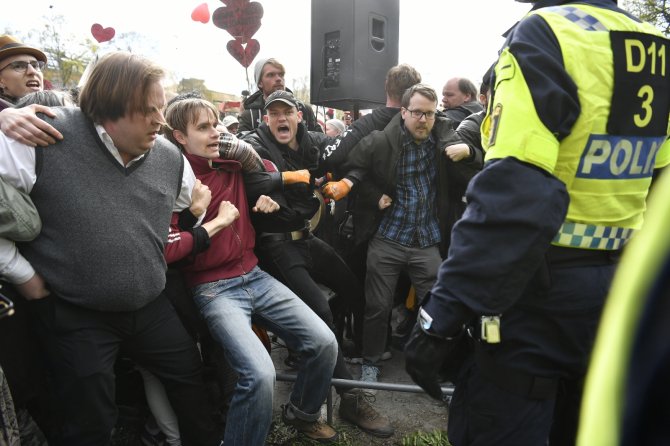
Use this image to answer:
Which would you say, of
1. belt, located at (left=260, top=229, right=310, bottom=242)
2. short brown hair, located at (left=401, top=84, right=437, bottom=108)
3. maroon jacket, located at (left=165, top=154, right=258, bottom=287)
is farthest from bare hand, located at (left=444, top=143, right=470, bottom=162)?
maroon jacket, located at (left=165, top=154, right=258, bottom=287)

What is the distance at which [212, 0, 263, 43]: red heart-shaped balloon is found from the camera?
4.69m

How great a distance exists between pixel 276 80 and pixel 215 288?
7.55 ft

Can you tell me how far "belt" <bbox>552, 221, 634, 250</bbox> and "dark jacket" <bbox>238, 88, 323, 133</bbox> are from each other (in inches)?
119

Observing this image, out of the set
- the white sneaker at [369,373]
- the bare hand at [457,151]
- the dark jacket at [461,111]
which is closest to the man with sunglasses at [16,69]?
the bare hand at [457,151]

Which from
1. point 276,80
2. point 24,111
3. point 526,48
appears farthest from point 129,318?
point 276,80

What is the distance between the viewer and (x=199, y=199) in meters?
2.27

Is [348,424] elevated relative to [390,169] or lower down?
lower down

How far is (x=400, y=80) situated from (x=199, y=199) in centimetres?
194

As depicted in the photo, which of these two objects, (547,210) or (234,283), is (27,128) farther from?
(547,210)

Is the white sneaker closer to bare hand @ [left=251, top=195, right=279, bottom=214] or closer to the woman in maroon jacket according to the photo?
the woman in maroon jacket

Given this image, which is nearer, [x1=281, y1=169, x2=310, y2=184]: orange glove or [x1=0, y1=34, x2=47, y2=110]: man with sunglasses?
[x1=281, y1=169, x2=310, y2=184]: orange glove

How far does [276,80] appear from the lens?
13.0ft

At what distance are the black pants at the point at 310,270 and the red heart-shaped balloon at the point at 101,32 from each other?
4.89 metres

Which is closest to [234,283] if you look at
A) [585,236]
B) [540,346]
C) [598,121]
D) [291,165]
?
[291,165]
